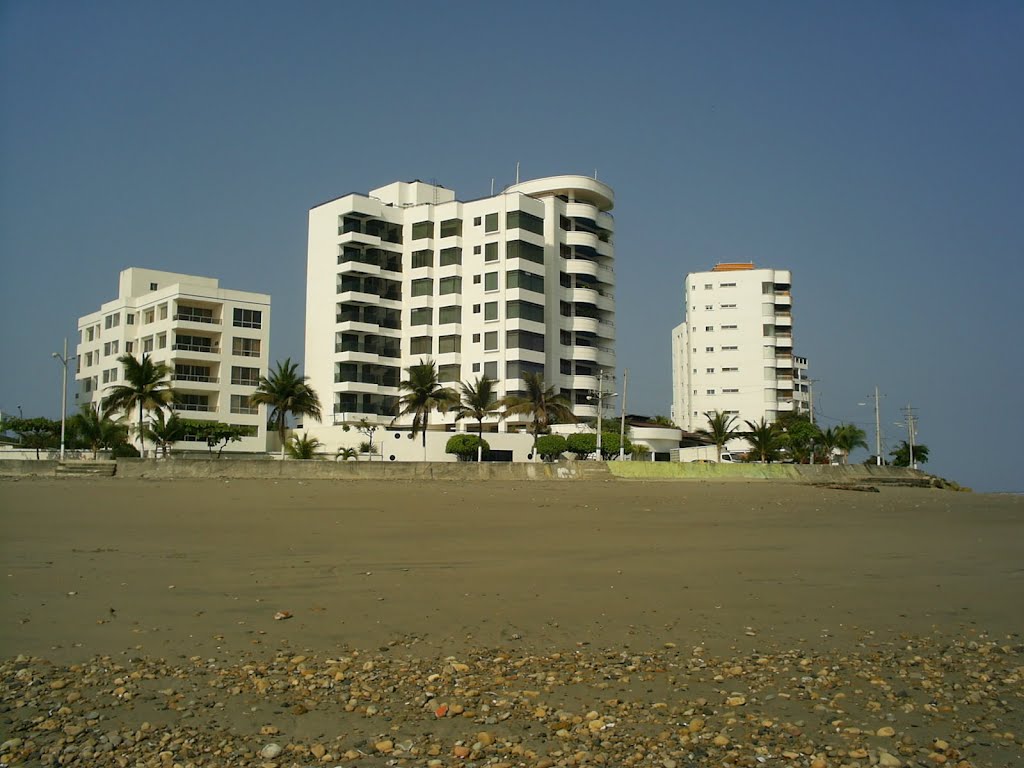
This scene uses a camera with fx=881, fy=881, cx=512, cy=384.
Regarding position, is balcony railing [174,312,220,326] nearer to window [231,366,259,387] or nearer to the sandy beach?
window [231,366,259,387]

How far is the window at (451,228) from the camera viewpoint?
290ft

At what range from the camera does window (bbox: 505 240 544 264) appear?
8338 cm

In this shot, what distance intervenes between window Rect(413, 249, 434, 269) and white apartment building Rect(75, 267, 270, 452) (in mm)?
15676

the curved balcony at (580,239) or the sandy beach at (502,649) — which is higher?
the curved balcony at (580,239)

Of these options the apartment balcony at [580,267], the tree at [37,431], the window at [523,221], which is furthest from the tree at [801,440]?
the tree at [37,431]

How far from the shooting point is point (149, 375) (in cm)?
6762

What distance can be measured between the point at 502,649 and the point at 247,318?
77772mm

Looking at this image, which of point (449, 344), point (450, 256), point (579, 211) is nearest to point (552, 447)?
point (449, 344)

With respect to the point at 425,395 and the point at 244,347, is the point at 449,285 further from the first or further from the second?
the point at 244,347

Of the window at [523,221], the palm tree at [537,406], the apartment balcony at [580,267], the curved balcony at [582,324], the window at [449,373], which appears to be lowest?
the palm tree at [537,406]

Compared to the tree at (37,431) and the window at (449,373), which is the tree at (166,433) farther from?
the window at (449,373)

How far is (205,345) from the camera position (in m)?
80.2

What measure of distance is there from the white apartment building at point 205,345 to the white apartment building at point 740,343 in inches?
2379

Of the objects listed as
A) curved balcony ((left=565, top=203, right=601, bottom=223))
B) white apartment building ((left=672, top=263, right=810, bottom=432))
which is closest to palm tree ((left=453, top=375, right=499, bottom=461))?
curved balcony ((left=565, top=203, right=601, bottom=223))
